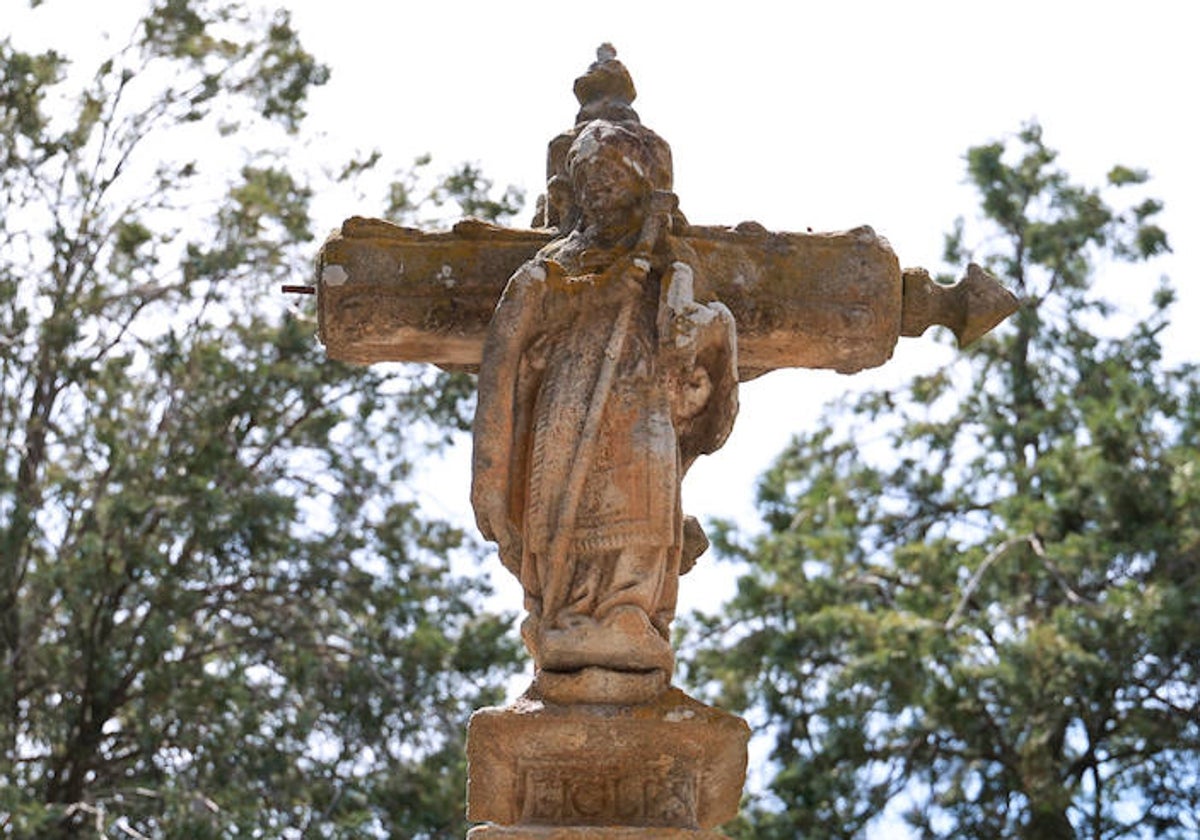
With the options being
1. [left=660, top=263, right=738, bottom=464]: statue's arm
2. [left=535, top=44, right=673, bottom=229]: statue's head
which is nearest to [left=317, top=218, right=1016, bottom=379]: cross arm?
[left=535, top=44, right=673, bottom=229]: statue's head

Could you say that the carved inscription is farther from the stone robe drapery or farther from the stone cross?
the stone robe drapery

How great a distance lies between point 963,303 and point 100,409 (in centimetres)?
1214

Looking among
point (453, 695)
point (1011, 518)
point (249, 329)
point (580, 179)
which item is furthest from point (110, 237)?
point (580, 179)

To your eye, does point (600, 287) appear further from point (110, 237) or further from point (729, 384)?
point (110, 237)

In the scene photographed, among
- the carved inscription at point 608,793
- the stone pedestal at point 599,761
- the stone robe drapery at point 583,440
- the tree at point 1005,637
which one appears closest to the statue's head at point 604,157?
the stone robe drapery at point 583,440

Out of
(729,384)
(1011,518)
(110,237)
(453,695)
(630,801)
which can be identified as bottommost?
(630,801)

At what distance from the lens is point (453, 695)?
17672mm

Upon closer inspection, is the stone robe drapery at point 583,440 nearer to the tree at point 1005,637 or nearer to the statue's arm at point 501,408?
the statue's arm at point 501,408

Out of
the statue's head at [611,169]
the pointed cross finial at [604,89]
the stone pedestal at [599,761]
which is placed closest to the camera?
the stone pedestal at [599,761]

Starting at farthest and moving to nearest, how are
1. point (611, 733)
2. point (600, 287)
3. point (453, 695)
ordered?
1. point (453, 695)
2. point (600, 287)
3. point (611, 733)

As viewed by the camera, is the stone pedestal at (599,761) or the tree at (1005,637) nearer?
the stone pedestal at (599,761)

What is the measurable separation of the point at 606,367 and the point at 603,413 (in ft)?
0.46

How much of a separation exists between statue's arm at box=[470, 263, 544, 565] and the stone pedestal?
537 mm

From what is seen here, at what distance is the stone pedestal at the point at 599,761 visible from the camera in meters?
6.98
